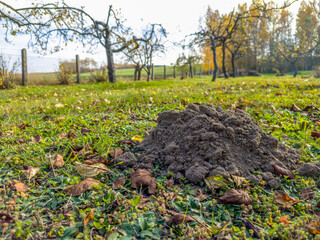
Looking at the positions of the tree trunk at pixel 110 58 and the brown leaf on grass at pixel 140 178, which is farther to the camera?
the tree trunk at pixel 110 58

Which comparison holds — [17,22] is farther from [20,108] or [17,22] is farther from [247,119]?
[247,119]

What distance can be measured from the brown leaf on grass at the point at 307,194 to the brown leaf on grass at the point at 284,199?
0.39ft

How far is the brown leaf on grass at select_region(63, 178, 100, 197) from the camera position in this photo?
5.03ft

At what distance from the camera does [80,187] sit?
157cm

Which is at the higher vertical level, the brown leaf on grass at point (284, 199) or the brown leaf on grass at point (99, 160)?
the brown leaf on grass at point (99, 160)

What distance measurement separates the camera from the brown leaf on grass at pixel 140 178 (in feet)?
5.42

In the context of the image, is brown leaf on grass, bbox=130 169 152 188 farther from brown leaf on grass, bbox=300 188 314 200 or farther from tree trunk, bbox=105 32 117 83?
tree trunk, bbox=105 32 117 83

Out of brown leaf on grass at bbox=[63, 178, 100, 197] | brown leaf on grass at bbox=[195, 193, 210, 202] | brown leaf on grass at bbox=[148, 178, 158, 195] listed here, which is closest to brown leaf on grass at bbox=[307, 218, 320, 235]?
brown leaf on grass at bbox=[195, 193, 210, 202]

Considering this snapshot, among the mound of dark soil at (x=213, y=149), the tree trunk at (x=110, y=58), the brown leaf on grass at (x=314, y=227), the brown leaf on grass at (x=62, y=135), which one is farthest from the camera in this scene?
the tree trunk at (x=110, y=58)

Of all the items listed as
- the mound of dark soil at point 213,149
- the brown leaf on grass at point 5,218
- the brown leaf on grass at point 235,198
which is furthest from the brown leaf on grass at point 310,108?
the brown leaf on grass at point 5,218

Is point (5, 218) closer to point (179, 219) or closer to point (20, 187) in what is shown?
point (20, 187)

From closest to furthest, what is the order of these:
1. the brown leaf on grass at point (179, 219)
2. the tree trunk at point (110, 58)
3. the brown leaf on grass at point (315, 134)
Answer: the brown leaf on grass at point (179, 219), the brown leaf on grass at point (315, 134), the tree trunk at point (110, 58)

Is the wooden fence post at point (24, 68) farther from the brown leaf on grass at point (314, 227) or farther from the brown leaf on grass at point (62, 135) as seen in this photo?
the brown leaf on grass at point (314, 227)

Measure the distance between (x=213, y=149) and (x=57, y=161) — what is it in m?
1.38
